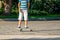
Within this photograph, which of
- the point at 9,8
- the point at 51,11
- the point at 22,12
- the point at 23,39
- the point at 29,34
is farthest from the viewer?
the point at 51,11

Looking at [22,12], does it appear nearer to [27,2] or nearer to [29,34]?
[27,2]

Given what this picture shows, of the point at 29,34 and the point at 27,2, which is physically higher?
the point at 27,2

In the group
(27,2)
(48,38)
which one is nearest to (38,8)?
(27,2)

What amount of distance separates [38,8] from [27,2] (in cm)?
1103

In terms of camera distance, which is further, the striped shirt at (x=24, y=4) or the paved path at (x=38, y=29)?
the striped shirt at (x=24, y=4)

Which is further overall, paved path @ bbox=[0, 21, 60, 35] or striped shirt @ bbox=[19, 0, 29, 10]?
striped shirt @ bbox=[19, 0, 29, 10]

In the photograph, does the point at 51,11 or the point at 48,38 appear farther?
the point at 51,11

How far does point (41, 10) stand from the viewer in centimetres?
2308

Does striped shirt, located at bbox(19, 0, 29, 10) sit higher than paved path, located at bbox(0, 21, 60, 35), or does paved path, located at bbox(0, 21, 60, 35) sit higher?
striped shirt, located at bbox(19, 0, 29, 10)

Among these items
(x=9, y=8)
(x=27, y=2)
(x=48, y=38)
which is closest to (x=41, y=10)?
(x=9, y=8)

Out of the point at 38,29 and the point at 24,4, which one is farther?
the point at 38,29

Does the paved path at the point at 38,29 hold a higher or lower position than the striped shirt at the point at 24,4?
lower

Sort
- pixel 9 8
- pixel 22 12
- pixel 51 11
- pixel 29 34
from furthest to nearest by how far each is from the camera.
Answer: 1. pixel 51 11
2. pixel 9 8
3. pixel 22 12
4. pixel 29 34

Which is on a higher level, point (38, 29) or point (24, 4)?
point (24, 4)
